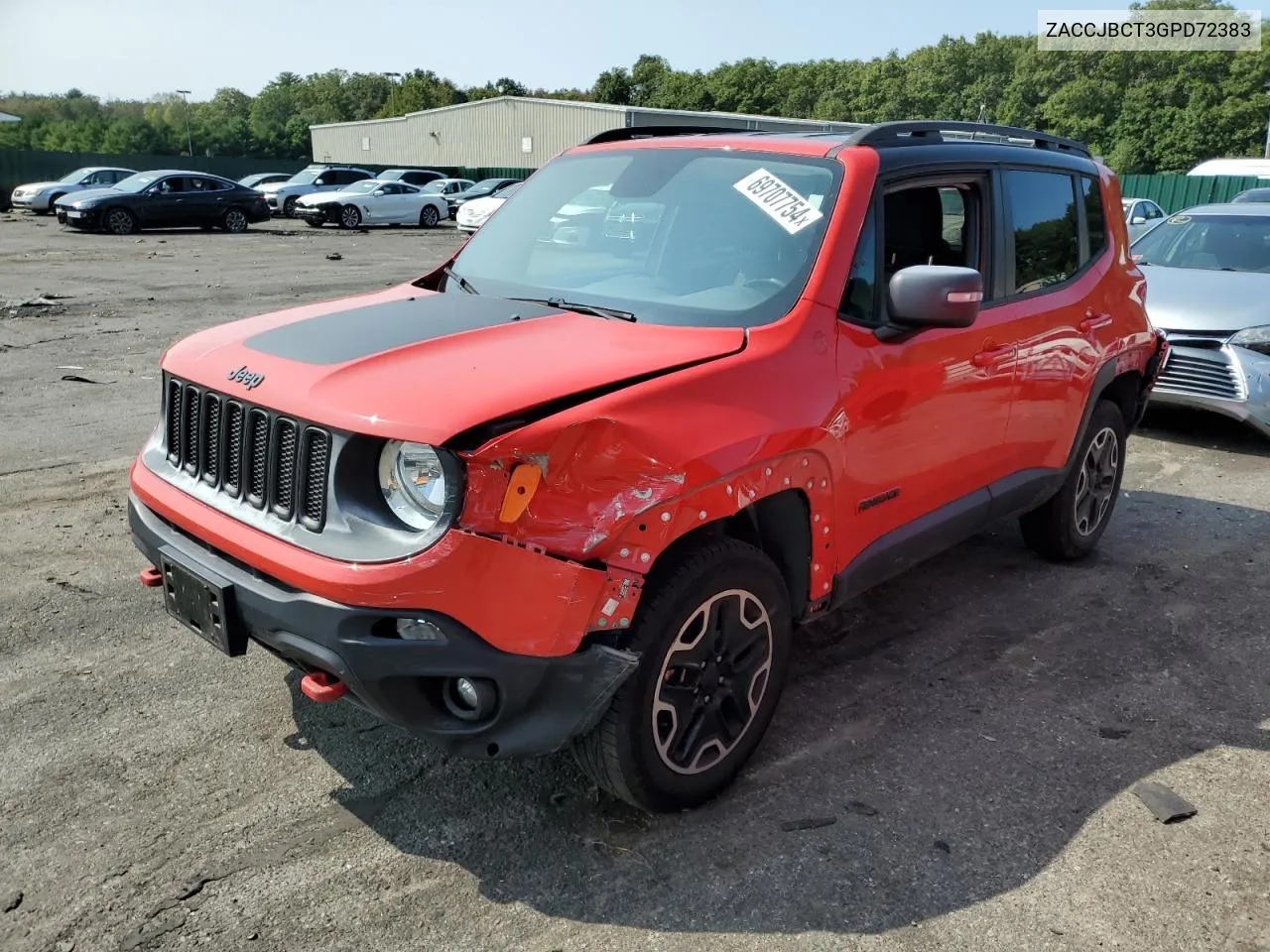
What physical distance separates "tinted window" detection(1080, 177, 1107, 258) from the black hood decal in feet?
9.70

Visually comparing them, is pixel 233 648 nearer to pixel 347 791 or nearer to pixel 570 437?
pixel 347 791

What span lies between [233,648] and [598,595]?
1.04 metres

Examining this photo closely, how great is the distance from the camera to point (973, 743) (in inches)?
143

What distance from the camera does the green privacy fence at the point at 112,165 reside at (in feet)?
120

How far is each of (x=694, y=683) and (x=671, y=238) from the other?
158 centimetres

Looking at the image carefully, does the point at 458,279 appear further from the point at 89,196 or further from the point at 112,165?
the point at 112,165

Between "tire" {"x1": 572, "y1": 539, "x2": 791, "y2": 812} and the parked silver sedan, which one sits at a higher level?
the parked silver sedan

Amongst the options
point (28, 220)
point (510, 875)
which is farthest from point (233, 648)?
point (28, 220)

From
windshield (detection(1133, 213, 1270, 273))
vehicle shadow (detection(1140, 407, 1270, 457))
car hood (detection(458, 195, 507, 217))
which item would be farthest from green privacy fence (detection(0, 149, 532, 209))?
vehicle shadow (detection(1140, 407, 1270, 457))

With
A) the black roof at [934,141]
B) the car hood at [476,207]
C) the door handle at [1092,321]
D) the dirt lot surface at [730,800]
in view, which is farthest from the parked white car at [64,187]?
the door handle at [1092,321]

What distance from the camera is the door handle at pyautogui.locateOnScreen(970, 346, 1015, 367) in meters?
3.97

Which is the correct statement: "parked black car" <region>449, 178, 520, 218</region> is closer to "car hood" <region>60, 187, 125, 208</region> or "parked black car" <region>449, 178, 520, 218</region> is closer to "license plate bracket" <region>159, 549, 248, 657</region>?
"car hood" <region>60, 187, 125, 208</region>

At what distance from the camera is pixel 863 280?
137 inches

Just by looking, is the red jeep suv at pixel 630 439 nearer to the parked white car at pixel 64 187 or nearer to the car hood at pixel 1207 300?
the car hood at pixel 1207 300
